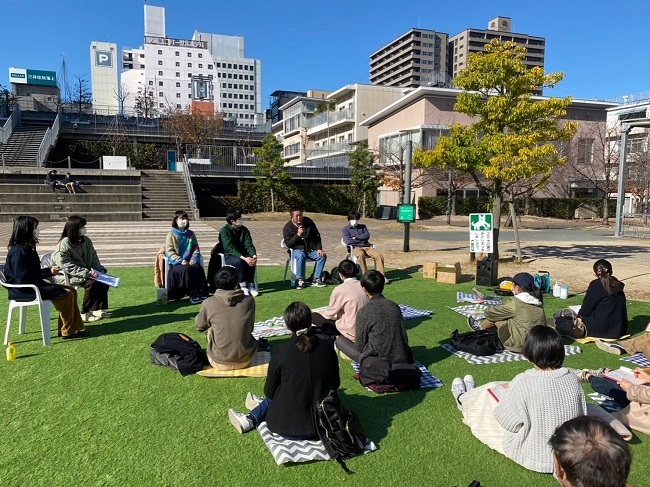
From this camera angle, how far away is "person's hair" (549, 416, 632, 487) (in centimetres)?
163

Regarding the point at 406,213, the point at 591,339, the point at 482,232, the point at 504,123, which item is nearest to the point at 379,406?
the point at 591,339

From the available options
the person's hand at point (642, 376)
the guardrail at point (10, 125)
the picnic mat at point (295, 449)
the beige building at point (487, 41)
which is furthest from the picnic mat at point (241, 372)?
the beige building at point (487, 41)

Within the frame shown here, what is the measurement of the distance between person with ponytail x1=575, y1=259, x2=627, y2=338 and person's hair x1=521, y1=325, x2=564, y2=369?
3477 mm

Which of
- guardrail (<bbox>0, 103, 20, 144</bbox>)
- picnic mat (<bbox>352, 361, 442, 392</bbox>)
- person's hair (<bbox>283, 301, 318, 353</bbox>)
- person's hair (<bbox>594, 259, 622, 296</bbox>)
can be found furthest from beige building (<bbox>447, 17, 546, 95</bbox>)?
person's hair (<bbox>283, 301, 318, 353</bbox>)

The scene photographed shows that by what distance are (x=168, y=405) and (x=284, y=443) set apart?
132cm

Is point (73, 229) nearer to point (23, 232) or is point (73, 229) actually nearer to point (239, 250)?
point (23, 232)

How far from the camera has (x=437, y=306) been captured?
7965mm

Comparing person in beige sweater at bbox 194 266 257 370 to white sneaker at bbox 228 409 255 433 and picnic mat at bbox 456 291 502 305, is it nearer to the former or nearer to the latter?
white sneaker at bbox 228 409 255 433

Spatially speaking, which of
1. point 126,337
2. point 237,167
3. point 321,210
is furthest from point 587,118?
point 126,337

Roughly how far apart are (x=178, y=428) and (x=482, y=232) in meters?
8.10

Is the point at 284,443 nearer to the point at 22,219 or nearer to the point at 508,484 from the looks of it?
the point at 508,484

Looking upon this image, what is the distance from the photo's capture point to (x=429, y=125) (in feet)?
112

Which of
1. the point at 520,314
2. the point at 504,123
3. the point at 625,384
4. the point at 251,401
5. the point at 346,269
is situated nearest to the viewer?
the point at 625,384

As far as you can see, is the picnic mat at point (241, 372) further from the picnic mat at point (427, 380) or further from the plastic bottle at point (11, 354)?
the plastic bottle at point (11, 354)
